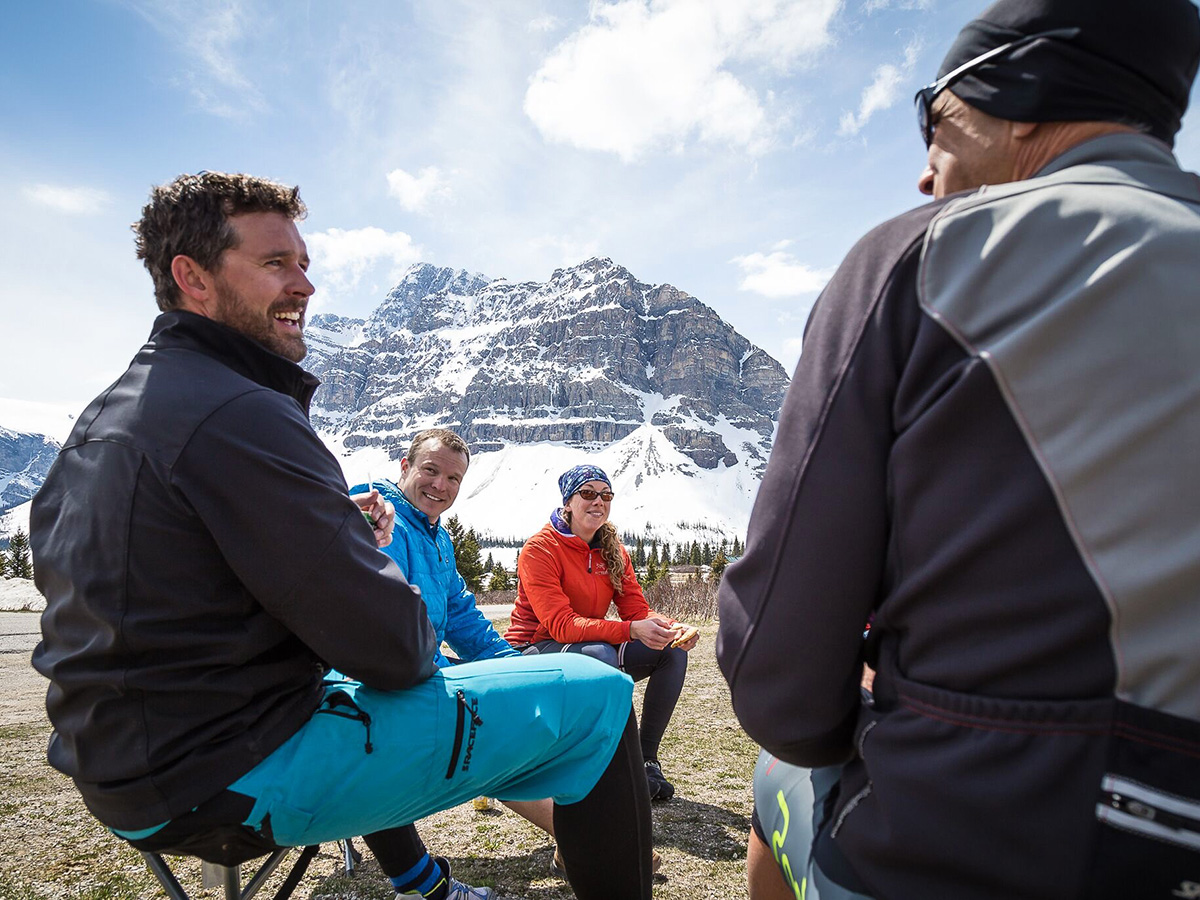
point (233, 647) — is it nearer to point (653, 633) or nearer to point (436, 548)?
point (436, 548)

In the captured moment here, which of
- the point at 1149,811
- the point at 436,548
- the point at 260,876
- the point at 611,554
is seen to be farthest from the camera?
the point at 611,554

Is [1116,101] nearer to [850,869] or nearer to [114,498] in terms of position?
[850,869]

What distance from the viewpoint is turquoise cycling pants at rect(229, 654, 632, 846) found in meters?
1.52

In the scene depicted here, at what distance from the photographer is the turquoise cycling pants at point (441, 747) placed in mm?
1517

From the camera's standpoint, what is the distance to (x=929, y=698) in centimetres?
87

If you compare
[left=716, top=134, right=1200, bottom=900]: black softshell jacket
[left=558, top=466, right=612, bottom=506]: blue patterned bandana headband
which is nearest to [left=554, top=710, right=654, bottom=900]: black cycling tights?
[left=716, top=134, right=1200, bottom=900]: black softshell jacket

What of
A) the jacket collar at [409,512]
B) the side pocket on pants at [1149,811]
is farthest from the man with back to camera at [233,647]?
the jacket collar at [409,512]

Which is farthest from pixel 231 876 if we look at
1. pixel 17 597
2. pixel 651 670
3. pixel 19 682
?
pixel 17 597

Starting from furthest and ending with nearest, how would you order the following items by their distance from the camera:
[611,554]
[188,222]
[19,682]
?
[19,682]
[611,554]
[188,222]

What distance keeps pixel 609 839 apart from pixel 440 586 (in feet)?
5.13

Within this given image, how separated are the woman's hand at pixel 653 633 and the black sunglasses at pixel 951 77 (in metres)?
2.74

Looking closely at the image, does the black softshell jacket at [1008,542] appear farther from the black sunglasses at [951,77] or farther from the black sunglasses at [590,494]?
the black sunglasses at [590,494]

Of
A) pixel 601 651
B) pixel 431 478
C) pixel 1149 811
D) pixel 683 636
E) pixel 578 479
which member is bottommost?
pixel 601 651

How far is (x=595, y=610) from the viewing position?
4.16 meters
